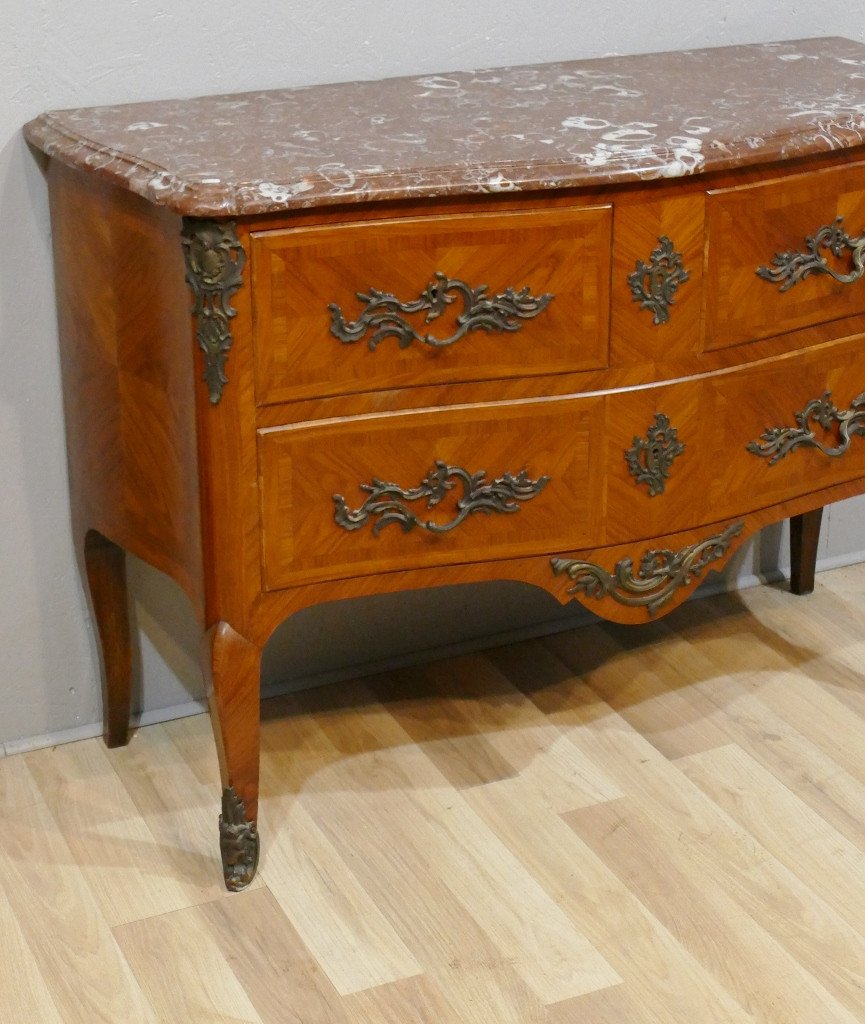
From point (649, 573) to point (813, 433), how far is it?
0.93ft

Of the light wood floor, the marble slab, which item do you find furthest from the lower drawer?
the light wood floor

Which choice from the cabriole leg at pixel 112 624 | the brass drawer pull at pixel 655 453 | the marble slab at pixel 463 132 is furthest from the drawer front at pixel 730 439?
the cabriole leg at pixel 112 624

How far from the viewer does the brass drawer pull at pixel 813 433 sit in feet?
6.50

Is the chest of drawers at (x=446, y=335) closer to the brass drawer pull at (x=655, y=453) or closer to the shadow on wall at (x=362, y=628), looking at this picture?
the brass drawer pull at (x=655, y=453)

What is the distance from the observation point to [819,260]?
191 cm

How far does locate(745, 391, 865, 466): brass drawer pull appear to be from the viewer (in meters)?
1.98

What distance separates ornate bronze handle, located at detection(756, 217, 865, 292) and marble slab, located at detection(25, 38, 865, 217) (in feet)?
0.37

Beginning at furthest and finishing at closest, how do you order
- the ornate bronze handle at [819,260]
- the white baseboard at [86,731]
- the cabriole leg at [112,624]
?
the white baseboard at [86,731]
the cabriole leg at [112,624]
the ornate bronze handle at [819,260]

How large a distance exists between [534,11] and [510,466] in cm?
72

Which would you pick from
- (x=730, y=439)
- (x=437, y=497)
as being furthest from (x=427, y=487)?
(x=730, y=439)

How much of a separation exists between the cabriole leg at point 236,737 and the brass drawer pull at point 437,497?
0.20 m

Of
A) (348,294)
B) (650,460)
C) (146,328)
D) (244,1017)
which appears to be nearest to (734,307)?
(650,460)

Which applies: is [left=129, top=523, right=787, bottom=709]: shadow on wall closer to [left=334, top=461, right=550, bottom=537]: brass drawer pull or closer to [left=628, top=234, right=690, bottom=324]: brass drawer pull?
[left=334, top=461, right=550, bottom=537]: brass drawer pull

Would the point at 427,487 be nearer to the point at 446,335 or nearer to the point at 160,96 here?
the point at 446,335
